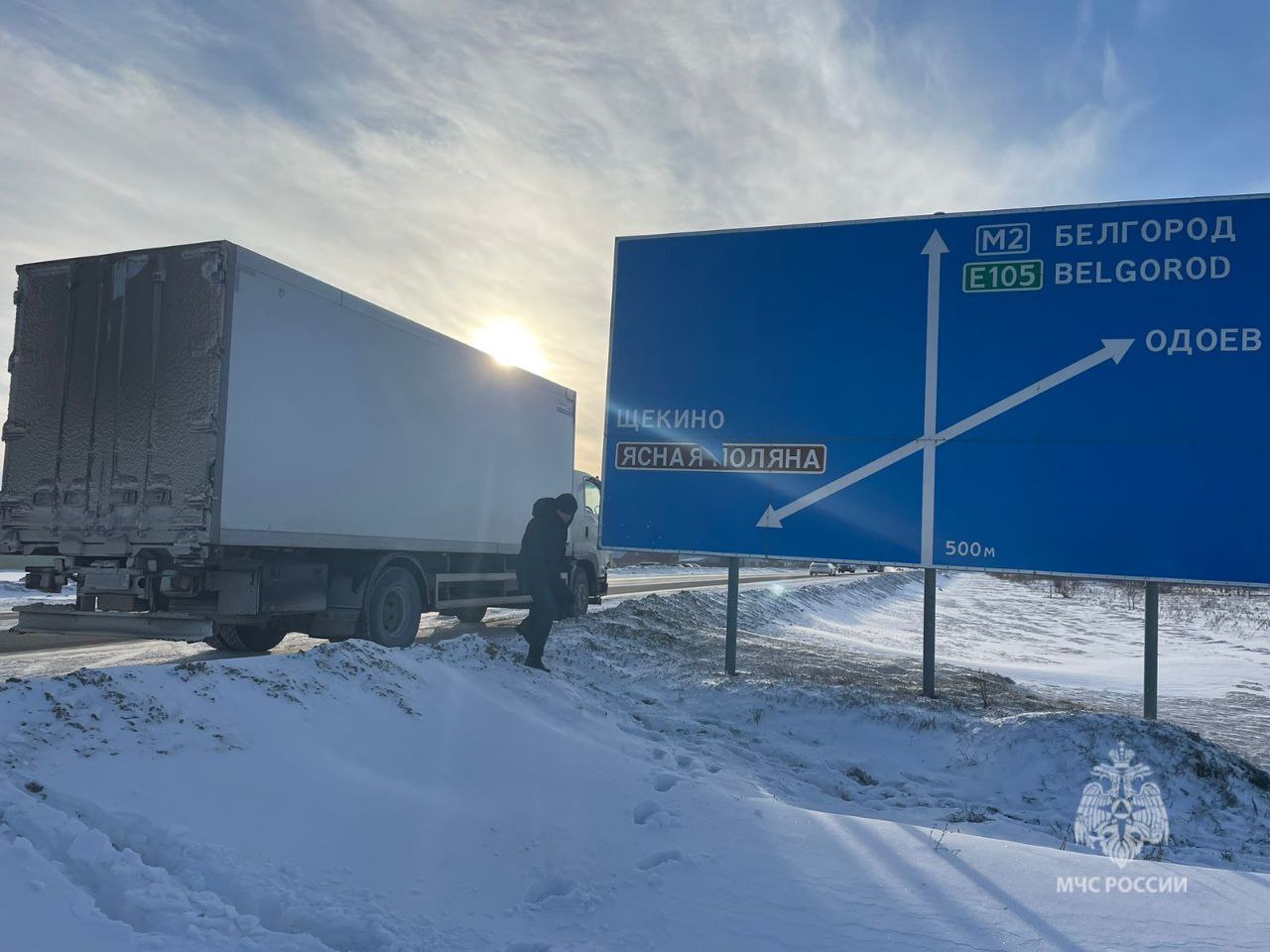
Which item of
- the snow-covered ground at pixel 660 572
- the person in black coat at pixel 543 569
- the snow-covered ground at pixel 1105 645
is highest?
the person in black coat at pixel 543 569

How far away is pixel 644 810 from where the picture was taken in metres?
4.35

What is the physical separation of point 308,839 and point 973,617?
1033 inches

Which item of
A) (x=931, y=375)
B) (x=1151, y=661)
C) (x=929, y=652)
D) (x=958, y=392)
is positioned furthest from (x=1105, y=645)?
(x=931, y=375)

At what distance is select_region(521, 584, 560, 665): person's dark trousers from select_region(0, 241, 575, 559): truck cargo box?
8.56ft

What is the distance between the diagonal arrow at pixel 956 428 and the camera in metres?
8.45

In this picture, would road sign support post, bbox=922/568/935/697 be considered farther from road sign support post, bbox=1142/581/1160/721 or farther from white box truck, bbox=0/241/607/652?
white box truck, bbox=0/241/607/652

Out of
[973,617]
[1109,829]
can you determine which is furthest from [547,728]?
[973,617]

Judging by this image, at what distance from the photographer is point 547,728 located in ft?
18.4

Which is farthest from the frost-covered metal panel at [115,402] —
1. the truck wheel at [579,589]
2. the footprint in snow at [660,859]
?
the truck wheel at [579,589]

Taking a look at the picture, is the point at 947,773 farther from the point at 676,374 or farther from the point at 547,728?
the point at 676,374

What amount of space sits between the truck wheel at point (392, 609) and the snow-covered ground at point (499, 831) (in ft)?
10.5

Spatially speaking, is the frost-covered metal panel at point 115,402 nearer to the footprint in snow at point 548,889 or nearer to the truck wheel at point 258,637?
the truck wheel at point 258,637

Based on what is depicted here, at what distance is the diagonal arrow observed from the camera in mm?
8445

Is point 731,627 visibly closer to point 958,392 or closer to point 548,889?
point 958,392
